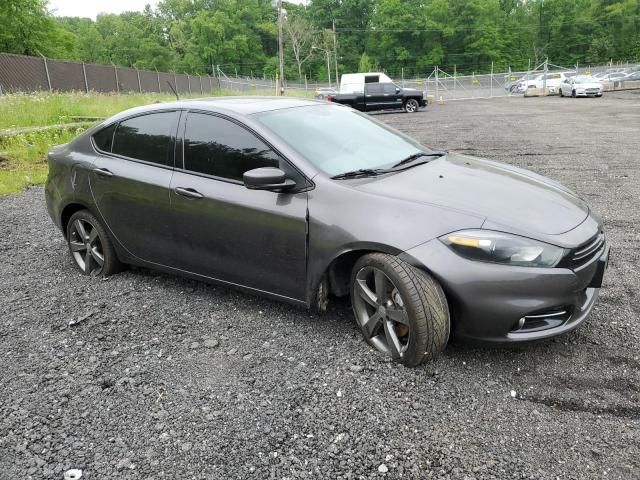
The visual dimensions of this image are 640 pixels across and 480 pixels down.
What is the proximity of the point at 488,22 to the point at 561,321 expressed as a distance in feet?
310

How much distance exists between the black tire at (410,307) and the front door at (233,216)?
1.63ft

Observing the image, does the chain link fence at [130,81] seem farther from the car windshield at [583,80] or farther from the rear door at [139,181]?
the car windshield at [583,80]

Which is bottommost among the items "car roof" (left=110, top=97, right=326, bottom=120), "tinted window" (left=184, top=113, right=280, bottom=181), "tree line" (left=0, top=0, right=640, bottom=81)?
"tinted window" (left=184, top=113, right=280, bottom=181)

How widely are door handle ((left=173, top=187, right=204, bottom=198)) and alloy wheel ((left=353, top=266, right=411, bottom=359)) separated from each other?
51.7 inches

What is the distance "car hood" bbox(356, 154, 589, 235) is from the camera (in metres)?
2.89

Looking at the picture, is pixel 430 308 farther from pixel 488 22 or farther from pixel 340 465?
pixel 488 22

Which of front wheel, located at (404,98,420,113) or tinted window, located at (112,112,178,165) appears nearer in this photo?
tinted window, located at (112,112,178,165)

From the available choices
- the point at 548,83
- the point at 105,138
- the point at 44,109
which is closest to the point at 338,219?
the point at 105,138

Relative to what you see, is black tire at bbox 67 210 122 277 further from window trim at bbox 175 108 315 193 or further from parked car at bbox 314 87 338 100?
parked car at bbox 314 87 338 100

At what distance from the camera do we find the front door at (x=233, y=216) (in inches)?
129

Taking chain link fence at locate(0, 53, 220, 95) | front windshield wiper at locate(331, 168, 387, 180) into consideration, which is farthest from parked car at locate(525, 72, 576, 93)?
front windshield wiper at locate(331, 168, 387, 180)

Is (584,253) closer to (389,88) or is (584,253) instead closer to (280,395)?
(280,395)

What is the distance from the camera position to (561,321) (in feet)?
9.38

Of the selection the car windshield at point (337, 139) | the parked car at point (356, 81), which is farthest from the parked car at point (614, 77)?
the car windshield at point (337, 139)
